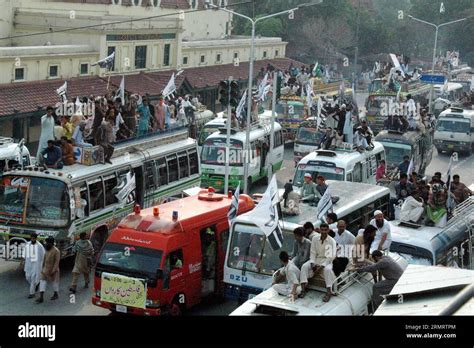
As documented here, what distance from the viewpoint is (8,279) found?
18.1 m

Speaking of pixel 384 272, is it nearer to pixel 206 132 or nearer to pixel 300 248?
pixel 300 248

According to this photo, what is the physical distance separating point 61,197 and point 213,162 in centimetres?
862

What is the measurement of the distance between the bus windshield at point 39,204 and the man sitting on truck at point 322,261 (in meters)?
6.50

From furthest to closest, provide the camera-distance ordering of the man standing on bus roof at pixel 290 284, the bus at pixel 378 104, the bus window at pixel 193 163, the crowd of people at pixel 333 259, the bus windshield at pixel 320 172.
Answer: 1. the bus at pixel 378 104
2. the bus window at pixel 193 163
3. the bus windshield at pixel 320 172
4. the crowd of people at pixel 333 259
5. the man standing on bus roof at pixel 290 284

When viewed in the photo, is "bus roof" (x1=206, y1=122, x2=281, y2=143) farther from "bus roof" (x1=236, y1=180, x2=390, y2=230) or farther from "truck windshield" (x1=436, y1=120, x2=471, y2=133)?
"truck windshield" (x1=436, y1=120, x2=471, y2=133)

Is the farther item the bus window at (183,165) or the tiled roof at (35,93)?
the tiled roof at (35,93)

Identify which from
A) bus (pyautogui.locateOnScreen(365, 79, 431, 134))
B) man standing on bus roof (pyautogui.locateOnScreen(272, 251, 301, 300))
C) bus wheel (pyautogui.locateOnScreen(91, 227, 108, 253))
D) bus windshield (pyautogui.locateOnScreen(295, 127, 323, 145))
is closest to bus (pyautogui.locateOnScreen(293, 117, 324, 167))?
bus windshield (pyautogui.locateOnScreen(295, 127, 323, 145))

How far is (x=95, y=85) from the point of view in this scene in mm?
37844

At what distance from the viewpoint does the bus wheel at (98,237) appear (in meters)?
19.0

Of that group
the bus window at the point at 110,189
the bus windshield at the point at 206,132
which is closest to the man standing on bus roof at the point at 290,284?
the bus window at the point at 110,189

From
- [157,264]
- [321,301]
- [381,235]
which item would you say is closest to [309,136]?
[381,235]

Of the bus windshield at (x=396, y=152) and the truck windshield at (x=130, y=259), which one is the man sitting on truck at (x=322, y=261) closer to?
the truck windshield at (x=130, y=259)

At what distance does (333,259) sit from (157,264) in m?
3.23

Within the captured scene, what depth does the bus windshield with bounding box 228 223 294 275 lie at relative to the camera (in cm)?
1537
